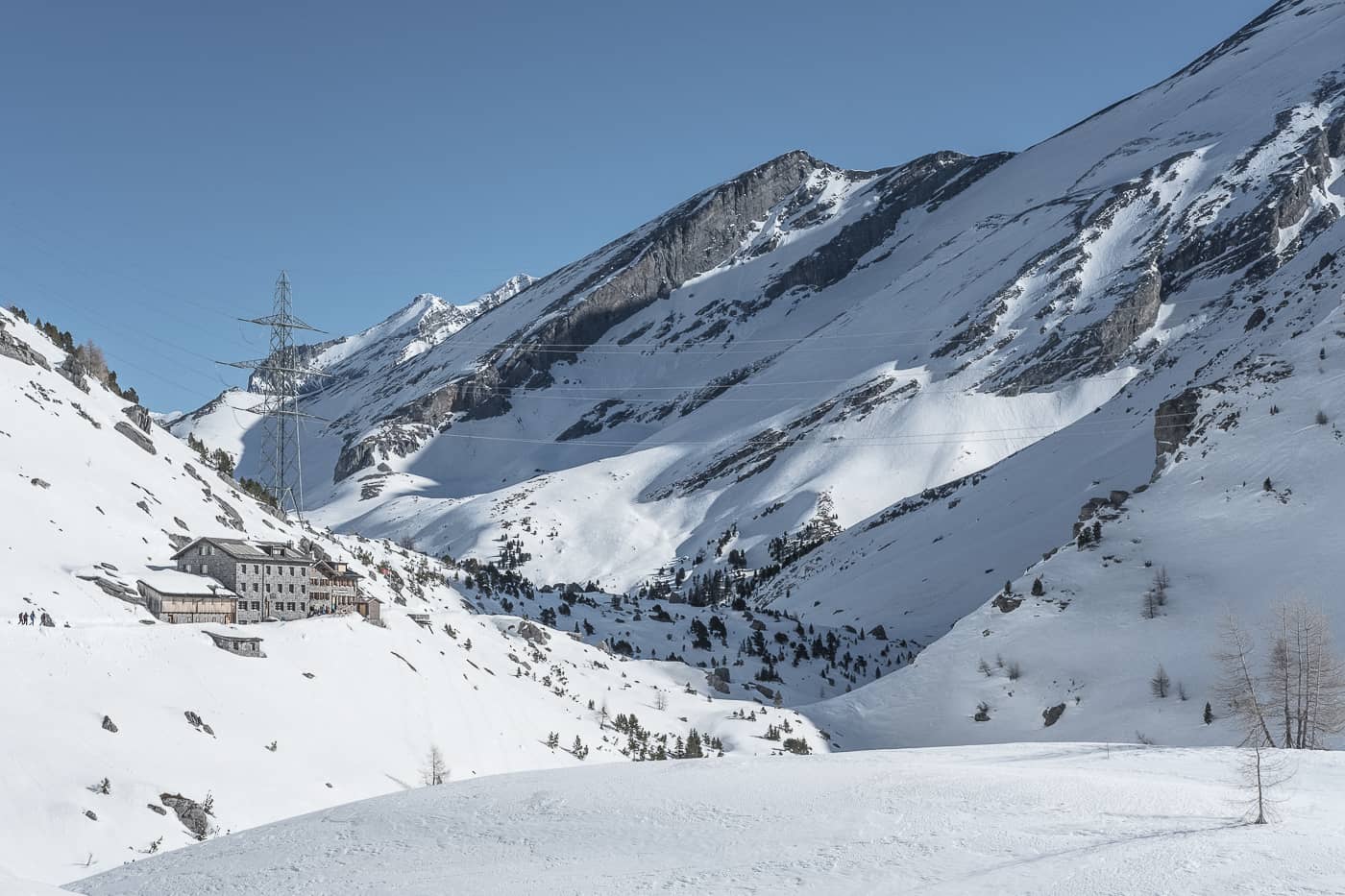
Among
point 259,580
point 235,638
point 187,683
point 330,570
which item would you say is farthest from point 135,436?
point 187,683

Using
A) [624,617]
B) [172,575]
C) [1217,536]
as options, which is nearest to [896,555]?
[624,617]

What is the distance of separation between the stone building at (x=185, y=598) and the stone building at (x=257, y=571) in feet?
2.96

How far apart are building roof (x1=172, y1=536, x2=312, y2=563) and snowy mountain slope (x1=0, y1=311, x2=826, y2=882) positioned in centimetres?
290

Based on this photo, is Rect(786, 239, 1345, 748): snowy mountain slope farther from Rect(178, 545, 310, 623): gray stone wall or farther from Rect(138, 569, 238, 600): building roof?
Rect(138, 569, 238, 600): building roof

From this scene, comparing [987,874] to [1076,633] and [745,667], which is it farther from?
[745,667]

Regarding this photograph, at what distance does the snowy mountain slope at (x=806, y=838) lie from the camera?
51.9 feet

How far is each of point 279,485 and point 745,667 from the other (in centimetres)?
3943

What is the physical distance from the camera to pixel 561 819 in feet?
68.1

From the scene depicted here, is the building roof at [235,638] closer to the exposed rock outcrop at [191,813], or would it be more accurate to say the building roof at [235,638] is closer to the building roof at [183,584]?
the building roof at [183,584]

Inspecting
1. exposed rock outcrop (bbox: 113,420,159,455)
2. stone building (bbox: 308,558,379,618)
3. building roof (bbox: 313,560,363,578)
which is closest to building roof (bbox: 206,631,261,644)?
stone building (bbox: 308,558,379,618)

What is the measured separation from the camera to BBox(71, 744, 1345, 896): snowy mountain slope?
15.8 metres

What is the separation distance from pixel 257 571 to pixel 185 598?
18.4 feet

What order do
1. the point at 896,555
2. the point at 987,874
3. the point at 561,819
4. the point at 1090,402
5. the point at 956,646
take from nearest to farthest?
1. the point at 987,874
2. the point at 561,819
3. the point at 956,646
4. the point at 896,555
5. the point at 1090,402

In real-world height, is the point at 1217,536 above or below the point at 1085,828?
above
